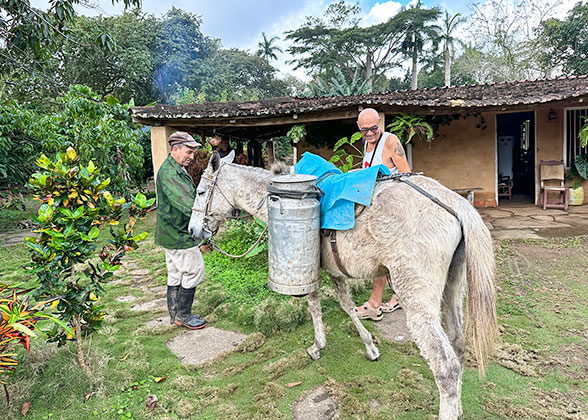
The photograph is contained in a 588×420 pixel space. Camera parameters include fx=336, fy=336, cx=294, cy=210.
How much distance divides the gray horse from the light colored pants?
192 cm

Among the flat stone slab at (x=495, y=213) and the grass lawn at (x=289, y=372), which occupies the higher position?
the flat stone slab at (x=495, y=213)

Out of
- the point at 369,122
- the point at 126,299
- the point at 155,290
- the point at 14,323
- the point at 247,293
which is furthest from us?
the point at 155,290

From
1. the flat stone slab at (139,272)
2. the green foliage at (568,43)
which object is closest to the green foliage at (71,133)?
the flat stone slab at (139,272)

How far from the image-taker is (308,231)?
2.47 metres

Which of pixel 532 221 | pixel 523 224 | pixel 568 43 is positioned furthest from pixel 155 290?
pixel 568 43

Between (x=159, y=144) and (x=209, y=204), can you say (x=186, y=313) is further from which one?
(x=159, y=144)

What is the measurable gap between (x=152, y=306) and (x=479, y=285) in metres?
3.94

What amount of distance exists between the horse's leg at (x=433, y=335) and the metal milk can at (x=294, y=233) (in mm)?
657

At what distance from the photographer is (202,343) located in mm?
3504

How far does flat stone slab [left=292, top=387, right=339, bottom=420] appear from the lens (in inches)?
96.7

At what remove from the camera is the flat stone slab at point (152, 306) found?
4387 mm

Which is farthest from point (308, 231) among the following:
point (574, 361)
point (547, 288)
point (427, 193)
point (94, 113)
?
point (94, 113)

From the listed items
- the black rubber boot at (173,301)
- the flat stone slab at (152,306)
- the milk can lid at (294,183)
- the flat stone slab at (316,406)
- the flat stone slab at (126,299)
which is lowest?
the flat stone slab at (316,406)

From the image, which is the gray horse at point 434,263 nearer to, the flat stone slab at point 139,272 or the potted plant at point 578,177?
the flat stone slab at point 139,272
